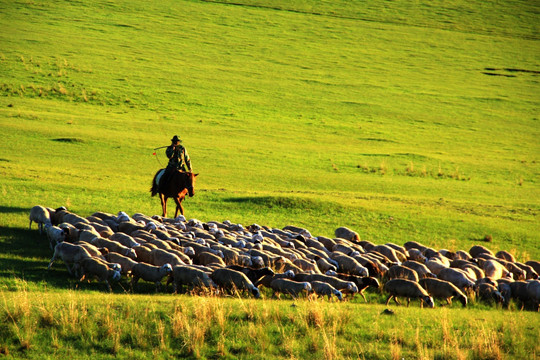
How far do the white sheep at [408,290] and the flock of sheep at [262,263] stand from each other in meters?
0.02

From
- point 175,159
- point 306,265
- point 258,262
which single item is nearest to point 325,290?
point 306,265

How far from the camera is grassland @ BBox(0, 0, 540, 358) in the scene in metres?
15.6

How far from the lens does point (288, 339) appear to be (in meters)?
10.2

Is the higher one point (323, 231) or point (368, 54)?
point (368, 54)

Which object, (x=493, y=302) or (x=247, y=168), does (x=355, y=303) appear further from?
(x=247, y=168)

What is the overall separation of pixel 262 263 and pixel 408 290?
3.67 metres

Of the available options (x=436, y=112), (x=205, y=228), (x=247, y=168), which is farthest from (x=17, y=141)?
(x=436, y=112)

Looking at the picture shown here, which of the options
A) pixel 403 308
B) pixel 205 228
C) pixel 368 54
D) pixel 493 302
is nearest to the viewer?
pixel 403 308

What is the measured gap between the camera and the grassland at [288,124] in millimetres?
15590

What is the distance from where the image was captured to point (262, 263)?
49.6ft

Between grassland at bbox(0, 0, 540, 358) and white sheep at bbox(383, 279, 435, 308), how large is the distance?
26.6 inches

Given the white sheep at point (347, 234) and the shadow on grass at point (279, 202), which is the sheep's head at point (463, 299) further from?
the shadow on grass at point (279, 202)

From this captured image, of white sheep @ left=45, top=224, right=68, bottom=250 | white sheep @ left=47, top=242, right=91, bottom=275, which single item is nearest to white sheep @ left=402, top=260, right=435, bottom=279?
white sheep @ left=47, top=242, right=91, bottom=275

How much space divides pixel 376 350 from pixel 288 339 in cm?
147
